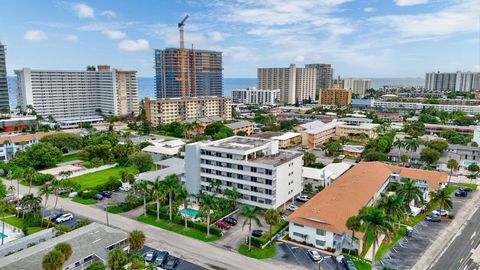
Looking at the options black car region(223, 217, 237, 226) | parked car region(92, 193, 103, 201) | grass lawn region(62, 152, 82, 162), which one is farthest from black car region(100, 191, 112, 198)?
grass lawn region(62, 152, 82, 162)

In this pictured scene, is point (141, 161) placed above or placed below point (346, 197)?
below

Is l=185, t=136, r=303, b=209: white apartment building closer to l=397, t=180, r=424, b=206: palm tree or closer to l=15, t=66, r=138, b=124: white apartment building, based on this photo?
l=397, t=180, r=424, b=206: palm tree

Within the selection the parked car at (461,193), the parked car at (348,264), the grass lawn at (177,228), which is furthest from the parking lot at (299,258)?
the parked car at (461,193)

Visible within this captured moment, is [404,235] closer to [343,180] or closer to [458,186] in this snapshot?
[343,180]

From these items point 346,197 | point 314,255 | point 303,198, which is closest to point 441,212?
→ point 346,197

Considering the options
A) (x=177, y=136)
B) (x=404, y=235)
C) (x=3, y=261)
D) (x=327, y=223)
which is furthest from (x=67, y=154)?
(x=404, y=235)

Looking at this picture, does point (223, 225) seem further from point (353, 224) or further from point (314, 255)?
point (353, 224)
